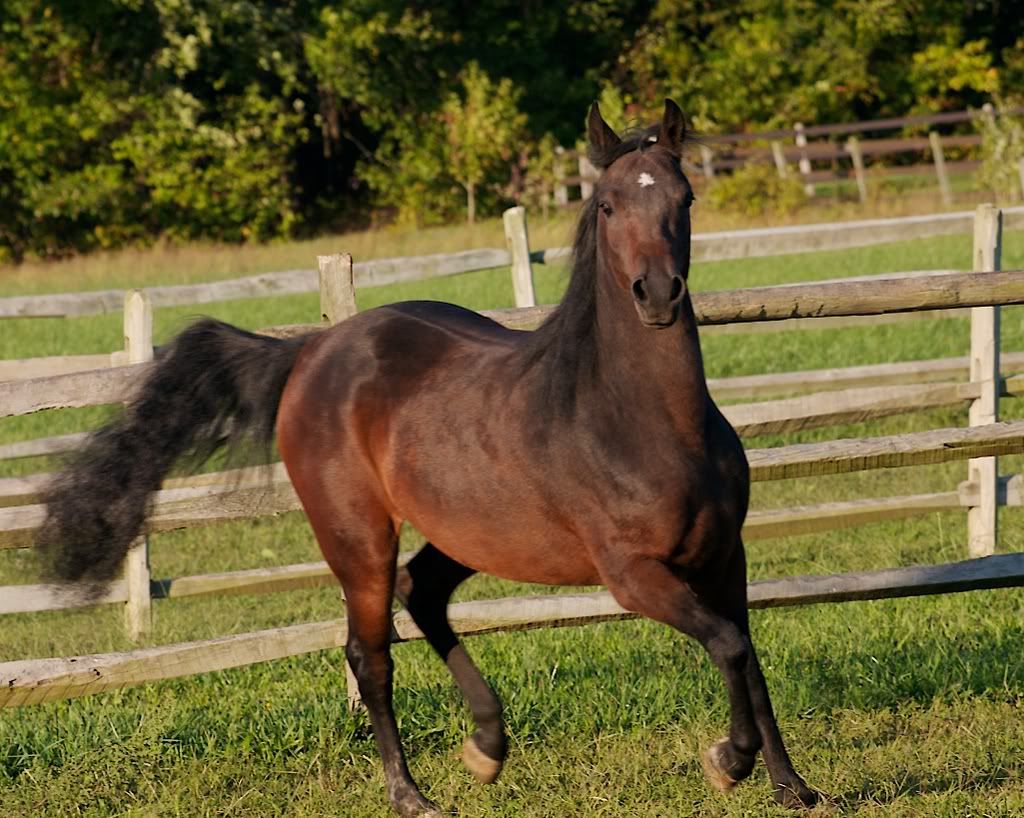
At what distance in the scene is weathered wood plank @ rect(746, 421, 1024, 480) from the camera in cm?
570

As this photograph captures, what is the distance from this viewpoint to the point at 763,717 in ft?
14.0

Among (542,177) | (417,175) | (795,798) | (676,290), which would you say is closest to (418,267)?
(795,798)

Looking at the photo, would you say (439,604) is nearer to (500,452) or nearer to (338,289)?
(500,452)

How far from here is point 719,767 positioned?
13.8 ft

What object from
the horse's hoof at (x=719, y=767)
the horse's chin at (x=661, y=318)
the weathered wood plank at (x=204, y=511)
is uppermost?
the horse's chin at (x=661, y=318)

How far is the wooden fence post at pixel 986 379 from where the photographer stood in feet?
27.1

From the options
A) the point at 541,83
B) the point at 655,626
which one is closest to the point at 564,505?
the point at 655,626

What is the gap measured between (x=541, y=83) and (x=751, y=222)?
10.2 metres

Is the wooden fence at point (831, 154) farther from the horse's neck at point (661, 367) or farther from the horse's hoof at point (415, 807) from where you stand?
the horse's neck at point (661, 367)

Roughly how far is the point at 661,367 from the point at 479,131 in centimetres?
2931

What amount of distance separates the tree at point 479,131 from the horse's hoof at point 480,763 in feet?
91.9

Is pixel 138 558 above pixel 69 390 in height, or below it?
below

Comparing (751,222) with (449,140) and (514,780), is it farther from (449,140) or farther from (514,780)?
(514,780)

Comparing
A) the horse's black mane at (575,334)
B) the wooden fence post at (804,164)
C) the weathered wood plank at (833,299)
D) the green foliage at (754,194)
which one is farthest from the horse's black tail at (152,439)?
the wooden fence post at (804,164)
